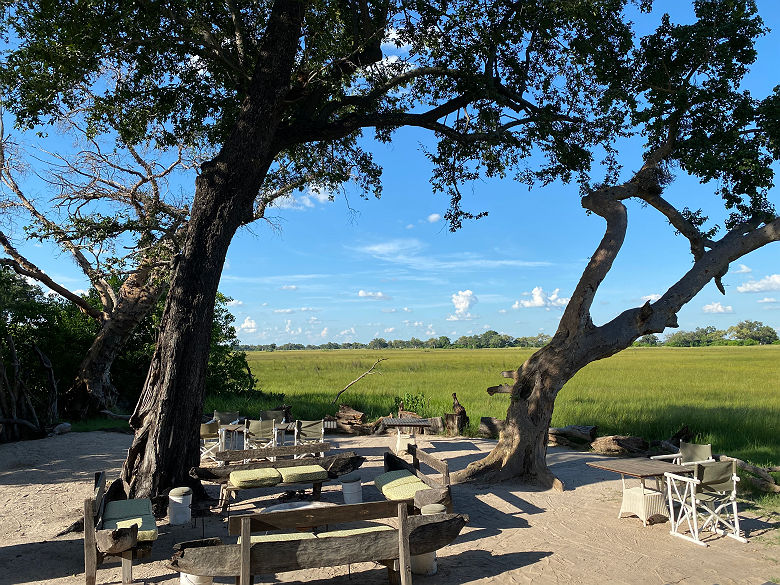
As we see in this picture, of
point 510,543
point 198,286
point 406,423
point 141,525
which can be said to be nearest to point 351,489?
point 510,543

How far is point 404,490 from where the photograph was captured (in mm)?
5977

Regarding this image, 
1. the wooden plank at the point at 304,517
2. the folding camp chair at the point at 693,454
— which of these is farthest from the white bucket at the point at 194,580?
the folding camp chair at the point at 693,454

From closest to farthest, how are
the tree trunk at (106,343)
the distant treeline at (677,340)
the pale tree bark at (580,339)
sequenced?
the pale tree bark at (580,339)
the tree trunk at (106,343)
the distant treeline at (677,340)

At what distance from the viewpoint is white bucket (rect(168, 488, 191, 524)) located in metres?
6.39

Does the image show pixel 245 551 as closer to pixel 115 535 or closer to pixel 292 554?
pixel 292 554

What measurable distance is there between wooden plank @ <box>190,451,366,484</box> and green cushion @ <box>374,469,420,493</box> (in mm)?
468

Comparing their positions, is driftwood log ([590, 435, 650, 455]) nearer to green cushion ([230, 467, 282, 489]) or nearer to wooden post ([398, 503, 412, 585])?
green cushion ([230, 467, 282, 489])

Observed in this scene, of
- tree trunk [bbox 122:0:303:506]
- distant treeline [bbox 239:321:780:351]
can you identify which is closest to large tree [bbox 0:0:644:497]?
tree trunk [bbox 122:0:303:506]

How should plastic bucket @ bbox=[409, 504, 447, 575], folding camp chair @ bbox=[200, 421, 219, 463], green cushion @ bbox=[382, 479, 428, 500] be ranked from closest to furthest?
1. plastic bucket @ bbox=[409, 504, 447, 575]
2. green cushion @ bbox=[382, 479, 428, 500]
3. folding camp chair @ bbox=[200, 421, 219, 463]

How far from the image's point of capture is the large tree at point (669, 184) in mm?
8297

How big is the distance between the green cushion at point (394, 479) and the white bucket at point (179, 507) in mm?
2096

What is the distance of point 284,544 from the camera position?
400 centimetres

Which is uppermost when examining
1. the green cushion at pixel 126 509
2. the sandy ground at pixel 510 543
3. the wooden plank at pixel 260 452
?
the wooden plank at pixel 260 452

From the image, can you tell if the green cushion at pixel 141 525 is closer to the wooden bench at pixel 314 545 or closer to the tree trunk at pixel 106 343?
the wooden bench at pixel 314 545
